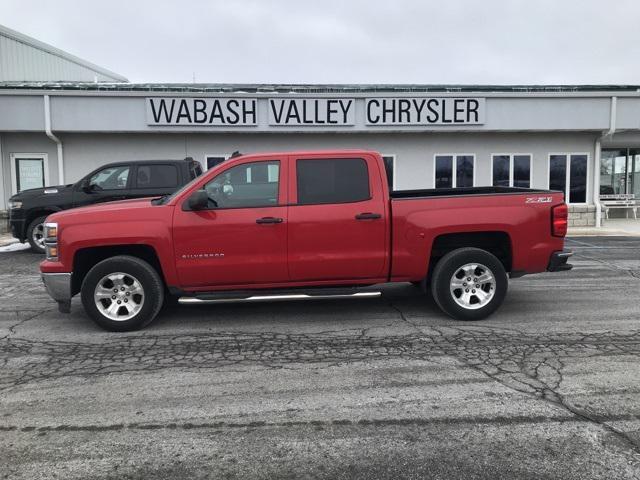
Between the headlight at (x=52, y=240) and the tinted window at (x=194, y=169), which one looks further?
the tinted window at (x=194, y=169)

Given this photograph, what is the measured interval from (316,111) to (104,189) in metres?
6.74

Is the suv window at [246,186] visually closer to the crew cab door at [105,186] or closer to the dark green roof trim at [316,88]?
the crew cab door at [105,186]

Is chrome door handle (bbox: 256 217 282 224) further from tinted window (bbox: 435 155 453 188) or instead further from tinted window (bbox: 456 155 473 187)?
tinted window (bbox: 456 155 473 187)

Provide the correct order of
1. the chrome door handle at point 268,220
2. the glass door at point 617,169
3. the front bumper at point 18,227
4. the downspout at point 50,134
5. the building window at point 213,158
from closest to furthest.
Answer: the chrome door handle at point 268,220, the front bumper at point 18,227, the downspout at point 50,134, the building window at point 213,158, the glass door at point 617,169

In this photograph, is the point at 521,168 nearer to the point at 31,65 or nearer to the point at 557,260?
the point at 557,260

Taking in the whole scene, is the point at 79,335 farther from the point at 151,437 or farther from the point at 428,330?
the point at 428,330

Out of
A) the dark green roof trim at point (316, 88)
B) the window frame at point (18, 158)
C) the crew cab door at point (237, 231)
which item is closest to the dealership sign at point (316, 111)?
the dark green roof trim at point (316, 88)

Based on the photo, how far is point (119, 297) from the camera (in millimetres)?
5840

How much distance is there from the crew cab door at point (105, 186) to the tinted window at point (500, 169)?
36.3 feet

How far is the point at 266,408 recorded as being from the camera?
12.8ft

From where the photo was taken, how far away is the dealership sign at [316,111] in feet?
51.7

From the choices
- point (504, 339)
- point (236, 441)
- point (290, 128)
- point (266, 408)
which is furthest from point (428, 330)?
point (290, 128)

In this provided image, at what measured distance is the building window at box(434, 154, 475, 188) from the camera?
17.1m

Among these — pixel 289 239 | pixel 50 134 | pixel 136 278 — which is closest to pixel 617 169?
pixel 289 239
